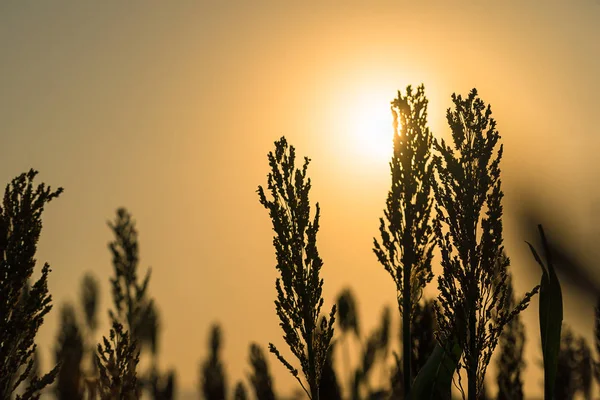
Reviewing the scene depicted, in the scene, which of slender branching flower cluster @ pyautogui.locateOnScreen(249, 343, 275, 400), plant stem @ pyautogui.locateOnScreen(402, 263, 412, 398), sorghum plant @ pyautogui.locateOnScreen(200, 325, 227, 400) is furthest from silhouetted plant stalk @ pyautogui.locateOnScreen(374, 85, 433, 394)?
sorghum plant @ pyautogui.locateOnScreen(200, 325, 227, 400)

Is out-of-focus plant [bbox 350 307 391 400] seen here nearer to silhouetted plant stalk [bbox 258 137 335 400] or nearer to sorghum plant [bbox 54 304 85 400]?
silhouetted plant stalk [bbox 258 137 335 400]

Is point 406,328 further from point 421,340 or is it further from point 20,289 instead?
point 20,289

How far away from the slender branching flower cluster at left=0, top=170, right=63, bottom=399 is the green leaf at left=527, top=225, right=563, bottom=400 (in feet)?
27.1

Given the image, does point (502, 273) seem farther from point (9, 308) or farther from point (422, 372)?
point (9, 308)

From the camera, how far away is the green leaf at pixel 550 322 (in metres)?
12.4

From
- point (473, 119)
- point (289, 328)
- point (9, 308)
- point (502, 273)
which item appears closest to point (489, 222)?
point (502, 273)

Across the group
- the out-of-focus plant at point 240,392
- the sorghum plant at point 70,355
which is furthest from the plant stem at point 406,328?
the sorghum plant at point 70,355

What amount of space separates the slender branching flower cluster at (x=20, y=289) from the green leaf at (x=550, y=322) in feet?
27.1

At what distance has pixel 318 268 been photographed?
50.2 feet

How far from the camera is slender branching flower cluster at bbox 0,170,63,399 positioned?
13484 millimetres

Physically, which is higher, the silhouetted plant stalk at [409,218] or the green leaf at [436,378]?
the silhouetted plant stalk at [409,218]

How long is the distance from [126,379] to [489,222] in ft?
32.6

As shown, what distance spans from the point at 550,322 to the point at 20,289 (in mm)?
9224

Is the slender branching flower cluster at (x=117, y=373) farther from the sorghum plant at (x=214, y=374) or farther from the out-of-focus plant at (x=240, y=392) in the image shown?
the sorghum plant at (x=214, y=374)
